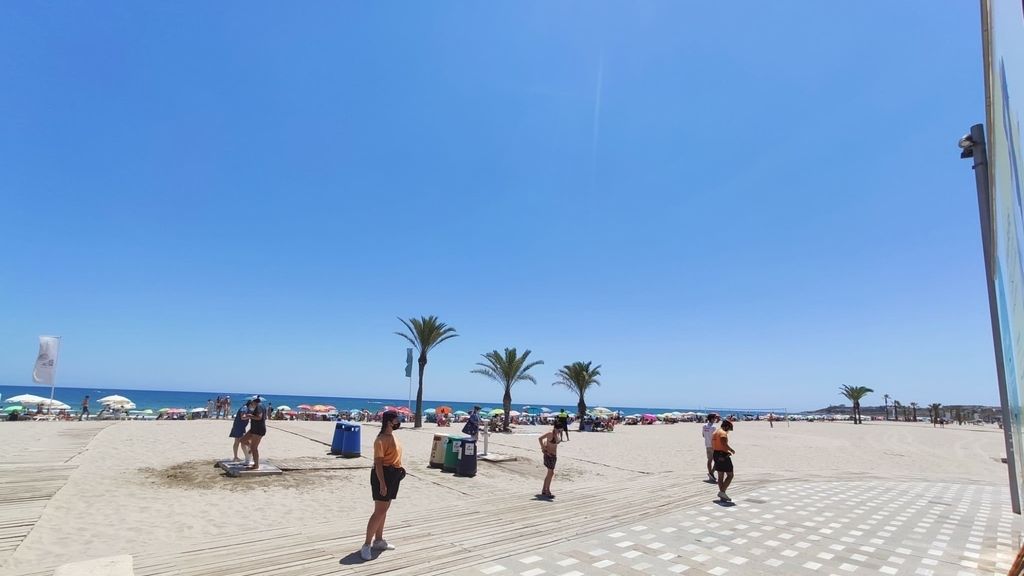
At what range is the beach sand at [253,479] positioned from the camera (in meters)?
6.07

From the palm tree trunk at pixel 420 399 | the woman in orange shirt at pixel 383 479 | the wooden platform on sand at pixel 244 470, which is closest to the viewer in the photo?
the woman in orange shirt at pixel 383 479

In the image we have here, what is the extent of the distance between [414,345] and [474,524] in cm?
2474

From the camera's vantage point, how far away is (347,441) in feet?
44.1

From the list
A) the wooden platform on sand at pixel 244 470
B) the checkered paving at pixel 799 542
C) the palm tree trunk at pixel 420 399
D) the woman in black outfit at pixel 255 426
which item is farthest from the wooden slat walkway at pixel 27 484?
the palm tree trunk at pixel 420 399

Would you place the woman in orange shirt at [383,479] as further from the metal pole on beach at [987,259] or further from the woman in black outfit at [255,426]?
the metal pole on beach at [987,259]

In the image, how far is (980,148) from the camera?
7.64 m

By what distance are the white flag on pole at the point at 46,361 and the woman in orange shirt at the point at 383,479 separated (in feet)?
89.4

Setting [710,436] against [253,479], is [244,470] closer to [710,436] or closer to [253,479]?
[253,479]

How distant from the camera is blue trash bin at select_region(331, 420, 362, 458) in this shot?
13266 millimetres

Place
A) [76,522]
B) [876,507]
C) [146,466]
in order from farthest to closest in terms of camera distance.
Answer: [146,466], [876,507], [76,522]

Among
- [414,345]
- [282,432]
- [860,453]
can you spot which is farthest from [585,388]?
[282,432]

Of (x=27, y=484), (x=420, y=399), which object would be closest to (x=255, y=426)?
(x=27, y=484)

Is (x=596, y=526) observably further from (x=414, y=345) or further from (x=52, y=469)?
(x=414, y=345)

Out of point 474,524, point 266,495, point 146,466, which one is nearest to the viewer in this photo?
point 474,524
